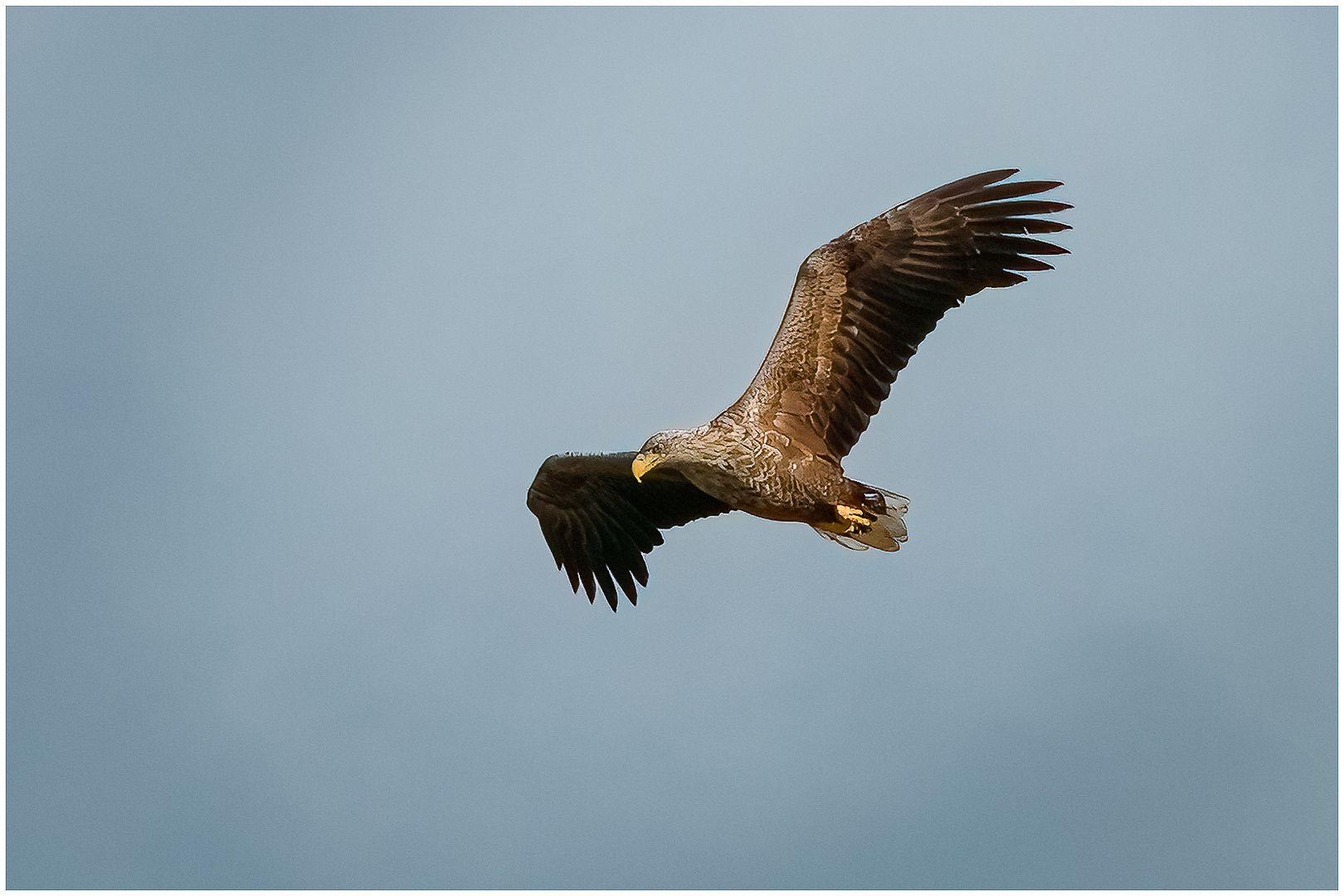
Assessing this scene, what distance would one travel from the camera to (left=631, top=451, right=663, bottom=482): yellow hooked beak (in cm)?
1311

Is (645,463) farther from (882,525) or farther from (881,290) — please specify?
(881,290)

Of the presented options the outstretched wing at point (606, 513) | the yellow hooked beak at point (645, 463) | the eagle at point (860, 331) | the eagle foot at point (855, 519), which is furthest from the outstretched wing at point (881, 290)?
the outstretched wing at point (606, 513)

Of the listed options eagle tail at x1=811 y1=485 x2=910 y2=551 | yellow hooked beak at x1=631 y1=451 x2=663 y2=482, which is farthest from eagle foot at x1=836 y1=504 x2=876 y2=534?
yellow hooked beak at x1=631 y1=451 x2=663 y2=482

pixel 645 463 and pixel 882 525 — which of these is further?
pixel 882 525

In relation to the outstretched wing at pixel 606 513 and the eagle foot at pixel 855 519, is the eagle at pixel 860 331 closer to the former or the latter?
the eagle foot at pixel 855 519

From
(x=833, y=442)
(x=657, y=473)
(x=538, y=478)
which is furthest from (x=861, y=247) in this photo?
(x=538, y=478)

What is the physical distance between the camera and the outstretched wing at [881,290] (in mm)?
13383

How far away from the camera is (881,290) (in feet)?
44.1

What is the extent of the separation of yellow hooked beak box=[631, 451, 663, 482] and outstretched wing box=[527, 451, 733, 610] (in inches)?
63.8

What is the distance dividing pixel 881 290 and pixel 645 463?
236 centimetres

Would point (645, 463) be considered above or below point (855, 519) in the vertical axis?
above

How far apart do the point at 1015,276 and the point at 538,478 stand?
15.7 feet

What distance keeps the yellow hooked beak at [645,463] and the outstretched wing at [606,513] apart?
162 centimetres

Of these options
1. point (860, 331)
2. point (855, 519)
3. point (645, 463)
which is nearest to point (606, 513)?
point (645, 463)
